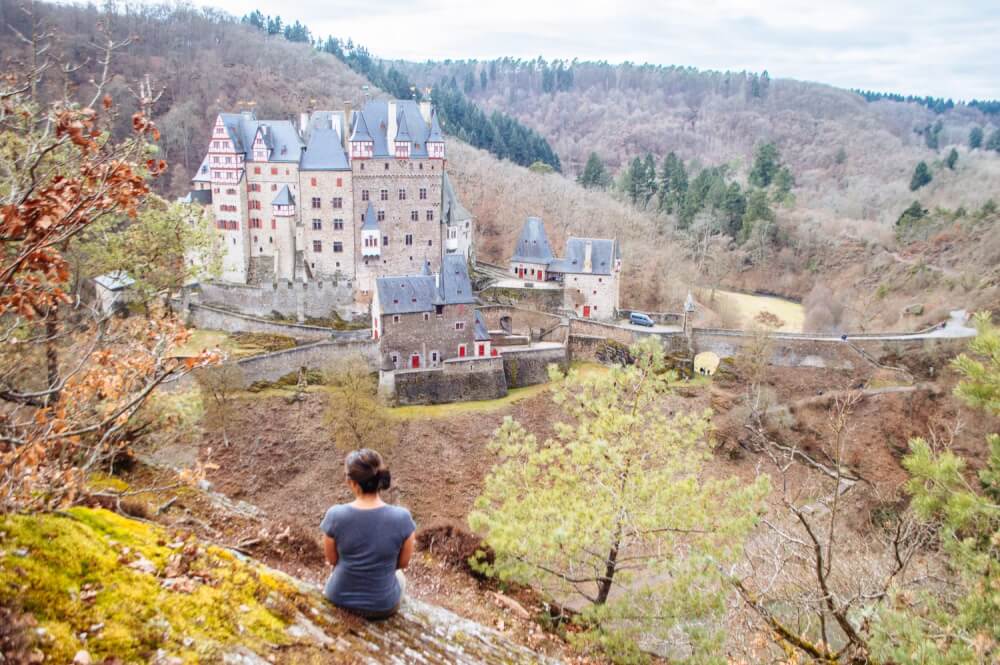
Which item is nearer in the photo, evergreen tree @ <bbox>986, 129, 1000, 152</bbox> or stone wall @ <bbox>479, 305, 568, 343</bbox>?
stone wall @ <bbox>479, 305, 568, 343</bbox>

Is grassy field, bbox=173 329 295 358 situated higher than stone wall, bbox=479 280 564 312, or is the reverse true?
stone wall, bbox=479 280 564 312

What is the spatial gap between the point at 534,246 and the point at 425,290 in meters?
13.9

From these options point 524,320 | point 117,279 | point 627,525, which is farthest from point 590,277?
point 627,525

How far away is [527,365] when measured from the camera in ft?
121

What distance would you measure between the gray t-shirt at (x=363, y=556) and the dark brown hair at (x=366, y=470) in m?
0.23

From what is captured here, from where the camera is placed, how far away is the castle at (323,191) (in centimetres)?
4047

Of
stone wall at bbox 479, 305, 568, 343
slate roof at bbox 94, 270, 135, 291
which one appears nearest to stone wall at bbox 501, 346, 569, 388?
stone wall at bbox 479, 305, 568, 343

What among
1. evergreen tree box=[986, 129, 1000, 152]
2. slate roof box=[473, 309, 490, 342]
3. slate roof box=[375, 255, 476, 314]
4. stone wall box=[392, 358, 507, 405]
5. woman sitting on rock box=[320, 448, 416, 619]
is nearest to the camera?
woman sitting on rock box=[320, 448, 416, 619]

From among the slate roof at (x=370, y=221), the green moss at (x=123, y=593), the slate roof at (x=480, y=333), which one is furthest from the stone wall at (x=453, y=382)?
the green moss at (x=123, y=593)

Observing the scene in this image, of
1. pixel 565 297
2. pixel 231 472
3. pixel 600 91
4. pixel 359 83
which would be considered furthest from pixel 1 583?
pixel 600 91

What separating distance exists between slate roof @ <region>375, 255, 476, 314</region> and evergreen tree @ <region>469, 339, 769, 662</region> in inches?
906

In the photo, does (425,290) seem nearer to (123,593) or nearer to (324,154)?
(324,154)

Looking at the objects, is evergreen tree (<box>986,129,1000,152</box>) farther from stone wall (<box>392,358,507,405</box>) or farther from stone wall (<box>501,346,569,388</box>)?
stone wall (<box>392,358,507,405</box>)

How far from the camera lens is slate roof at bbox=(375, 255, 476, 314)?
3403cm
